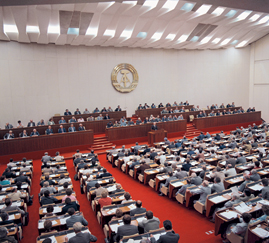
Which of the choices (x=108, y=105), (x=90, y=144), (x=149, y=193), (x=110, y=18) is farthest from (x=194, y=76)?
(x=149, y=193)

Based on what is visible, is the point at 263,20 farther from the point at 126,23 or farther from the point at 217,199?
the point at 217,199

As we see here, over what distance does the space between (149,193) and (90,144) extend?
6565 mm

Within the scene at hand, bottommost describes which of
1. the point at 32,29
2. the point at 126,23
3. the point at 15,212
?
the point at 15,212

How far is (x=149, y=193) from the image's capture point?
774cm

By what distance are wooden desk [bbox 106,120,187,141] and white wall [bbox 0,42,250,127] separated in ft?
16.6

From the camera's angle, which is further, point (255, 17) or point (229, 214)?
point (255, 17)

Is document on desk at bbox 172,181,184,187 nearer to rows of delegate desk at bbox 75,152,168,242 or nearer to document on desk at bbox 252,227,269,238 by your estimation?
rows of delegate desk at bbox 75,152,168,242

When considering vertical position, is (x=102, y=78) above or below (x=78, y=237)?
above

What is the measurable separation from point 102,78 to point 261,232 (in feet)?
52.9

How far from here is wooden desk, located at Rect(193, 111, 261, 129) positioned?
17.0 m

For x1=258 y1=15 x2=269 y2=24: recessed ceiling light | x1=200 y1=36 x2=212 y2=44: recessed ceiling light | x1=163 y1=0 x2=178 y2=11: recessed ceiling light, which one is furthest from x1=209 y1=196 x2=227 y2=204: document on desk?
x1=258 y1=15 x2=269 y2=24: recessed ceiling light

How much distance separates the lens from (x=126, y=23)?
14.3 meters

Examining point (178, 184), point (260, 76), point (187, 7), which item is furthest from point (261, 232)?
point (260, 76)

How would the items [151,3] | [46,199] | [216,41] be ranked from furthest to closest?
[216,41] → [151,3] → [46,199]
